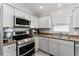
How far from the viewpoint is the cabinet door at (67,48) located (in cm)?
230

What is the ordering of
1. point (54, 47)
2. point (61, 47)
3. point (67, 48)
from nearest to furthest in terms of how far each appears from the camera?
point (67, 48)
point (61, 47)
point (54, 47)

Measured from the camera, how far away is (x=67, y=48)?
7.90 feet

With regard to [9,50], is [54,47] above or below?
below

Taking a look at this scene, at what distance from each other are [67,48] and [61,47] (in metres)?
0.24

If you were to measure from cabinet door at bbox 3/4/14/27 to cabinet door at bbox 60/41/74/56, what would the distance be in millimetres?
1838

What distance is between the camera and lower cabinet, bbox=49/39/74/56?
2328 millimetres

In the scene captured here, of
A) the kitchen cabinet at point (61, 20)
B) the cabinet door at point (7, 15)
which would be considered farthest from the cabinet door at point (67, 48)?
the cabinet door at point (7, 15)

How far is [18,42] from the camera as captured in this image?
222cm

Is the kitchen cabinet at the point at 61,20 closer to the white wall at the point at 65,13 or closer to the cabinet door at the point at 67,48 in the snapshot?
the white wall at the point at 65,13

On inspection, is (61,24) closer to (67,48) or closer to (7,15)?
(67,48)

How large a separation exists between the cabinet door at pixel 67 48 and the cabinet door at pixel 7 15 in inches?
72.4

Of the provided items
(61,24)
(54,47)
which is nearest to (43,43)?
(54,47)

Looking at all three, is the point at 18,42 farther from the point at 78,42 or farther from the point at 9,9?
the point at 78,42

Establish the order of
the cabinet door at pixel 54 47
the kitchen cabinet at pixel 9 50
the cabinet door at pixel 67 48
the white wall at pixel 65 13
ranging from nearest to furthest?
the kitchen cabinet at pixel 9 50 < the cabinet door at pixel 67 48 < the cabinet door at pixel 54 47 < the white wall at pixel 65 13
